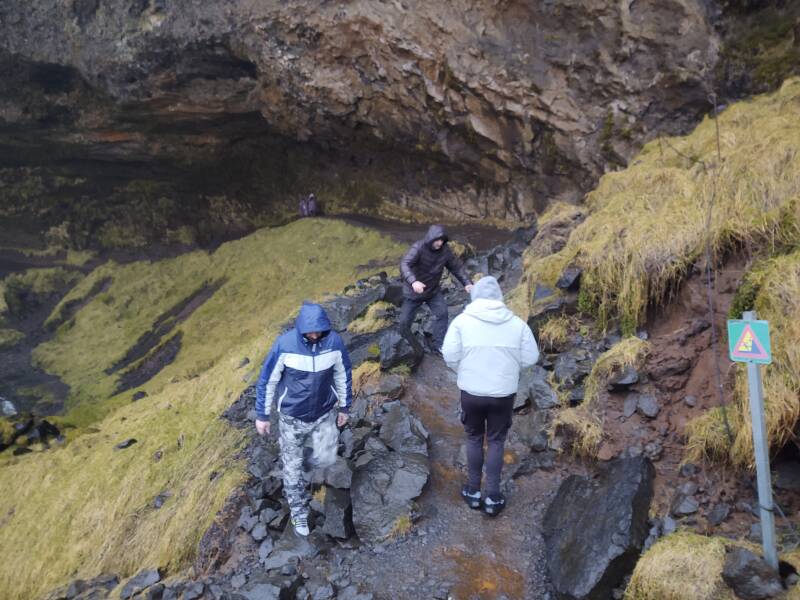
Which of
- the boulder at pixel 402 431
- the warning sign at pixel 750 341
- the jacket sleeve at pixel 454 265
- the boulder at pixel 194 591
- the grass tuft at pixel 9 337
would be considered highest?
the warning sign at pixel 750 341

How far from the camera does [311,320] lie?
4.25m

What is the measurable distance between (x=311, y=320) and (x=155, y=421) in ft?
20.5

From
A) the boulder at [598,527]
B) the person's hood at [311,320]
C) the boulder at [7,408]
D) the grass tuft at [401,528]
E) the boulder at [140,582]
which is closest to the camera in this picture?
the boulder at [598,527]

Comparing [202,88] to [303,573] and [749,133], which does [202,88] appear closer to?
[749,133]

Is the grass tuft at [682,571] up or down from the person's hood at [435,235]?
down

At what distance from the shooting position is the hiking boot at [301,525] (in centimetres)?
467

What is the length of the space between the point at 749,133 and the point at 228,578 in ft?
26.6

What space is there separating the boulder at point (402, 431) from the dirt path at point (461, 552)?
23 centimetres

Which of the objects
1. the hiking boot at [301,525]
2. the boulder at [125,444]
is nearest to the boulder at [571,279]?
the hiking boot at [301,525]

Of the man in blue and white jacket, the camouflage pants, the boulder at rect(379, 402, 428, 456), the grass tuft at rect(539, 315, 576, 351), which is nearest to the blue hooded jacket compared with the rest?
the man in blue and white jacket

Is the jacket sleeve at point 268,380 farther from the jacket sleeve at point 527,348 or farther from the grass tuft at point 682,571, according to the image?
the grass tuft at point 682,571

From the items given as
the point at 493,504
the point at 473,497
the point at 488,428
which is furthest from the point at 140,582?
the point at 488,428

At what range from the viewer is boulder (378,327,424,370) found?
6.68 m

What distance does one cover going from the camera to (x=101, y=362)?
1631 cm
